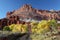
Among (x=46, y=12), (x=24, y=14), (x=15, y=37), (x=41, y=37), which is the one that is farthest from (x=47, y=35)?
(x=46, y=12)

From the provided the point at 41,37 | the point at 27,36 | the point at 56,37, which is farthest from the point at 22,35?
the point at 56,37

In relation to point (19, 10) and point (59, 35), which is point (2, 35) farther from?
point (19, 10)

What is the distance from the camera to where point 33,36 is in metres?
6.42

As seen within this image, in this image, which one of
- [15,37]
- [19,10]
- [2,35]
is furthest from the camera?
[19,10]

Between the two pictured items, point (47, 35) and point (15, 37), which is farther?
point (47, 35)

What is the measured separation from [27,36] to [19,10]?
90.5 m

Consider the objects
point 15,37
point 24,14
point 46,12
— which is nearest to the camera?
point 15,37

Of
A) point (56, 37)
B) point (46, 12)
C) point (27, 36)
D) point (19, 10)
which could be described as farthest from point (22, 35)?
point (46, 12)

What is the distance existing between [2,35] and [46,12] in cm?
9889

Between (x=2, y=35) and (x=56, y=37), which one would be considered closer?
(x=2, y=35)

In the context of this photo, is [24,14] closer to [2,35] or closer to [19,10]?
[19,10]

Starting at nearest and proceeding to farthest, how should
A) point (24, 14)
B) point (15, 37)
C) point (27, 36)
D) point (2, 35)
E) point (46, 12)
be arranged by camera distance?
point (2, 35) → point (15, 37) → point (27, 36) → point (24, 14) → point (46, 12)

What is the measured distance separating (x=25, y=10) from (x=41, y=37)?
3499 inches

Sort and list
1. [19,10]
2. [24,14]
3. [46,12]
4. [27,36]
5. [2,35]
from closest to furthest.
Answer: [2,35], [27,36], [24,14], [19,10], [46,12]
